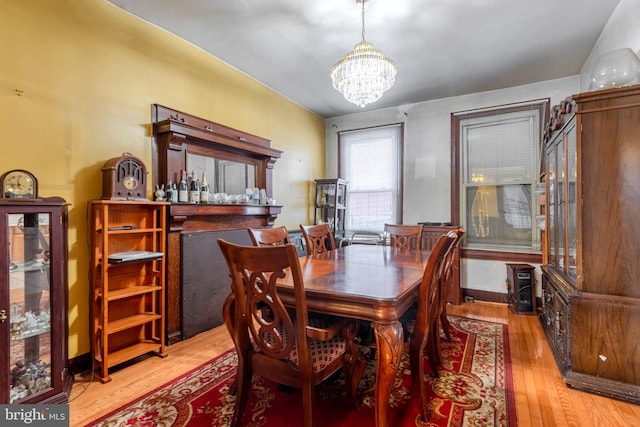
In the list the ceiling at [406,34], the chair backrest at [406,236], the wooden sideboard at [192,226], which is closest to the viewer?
the ceiling at [406,34]

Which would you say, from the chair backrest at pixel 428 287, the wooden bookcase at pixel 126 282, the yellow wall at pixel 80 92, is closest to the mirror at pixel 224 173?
the yellow wall at pixel 80 92

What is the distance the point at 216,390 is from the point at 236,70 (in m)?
3.10

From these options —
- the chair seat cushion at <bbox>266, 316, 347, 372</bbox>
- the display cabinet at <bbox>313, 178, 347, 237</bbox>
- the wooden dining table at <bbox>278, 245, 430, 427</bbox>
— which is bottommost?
the chair seat cushion at <bbox>266, 316, 347, 372</bbox>

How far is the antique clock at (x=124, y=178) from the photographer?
220 cm

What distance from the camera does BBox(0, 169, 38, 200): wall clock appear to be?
1.78m

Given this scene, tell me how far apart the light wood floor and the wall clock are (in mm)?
1253

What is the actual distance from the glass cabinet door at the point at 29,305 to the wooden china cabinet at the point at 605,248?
127 inches

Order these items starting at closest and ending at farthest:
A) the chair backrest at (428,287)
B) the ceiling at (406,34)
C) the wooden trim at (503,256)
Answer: the chair backrest at (428,287) → the ceiling at (406,34) → the wooden trim at (503,256)

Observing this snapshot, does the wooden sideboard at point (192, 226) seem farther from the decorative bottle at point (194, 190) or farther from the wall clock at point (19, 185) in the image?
the wall clock at point (19, 185)

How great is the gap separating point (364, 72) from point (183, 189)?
5.94 feet

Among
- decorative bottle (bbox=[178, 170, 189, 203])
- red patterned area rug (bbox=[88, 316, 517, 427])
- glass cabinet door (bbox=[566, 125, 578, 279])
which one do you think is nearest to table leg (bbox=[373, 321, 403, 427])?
red patterned area rug (bbox=[88, 316, 517, 427])

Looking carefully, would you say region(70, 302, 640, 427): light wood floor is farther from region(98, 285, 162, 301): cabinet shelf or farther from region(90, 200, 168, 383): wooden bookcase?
region(98, 285, 162, 301): cabinet shelf

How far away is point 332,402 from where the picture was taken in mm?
1821

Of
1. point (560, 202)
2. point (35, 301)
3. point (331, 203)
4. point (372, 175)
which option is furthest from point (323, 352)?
point (372, 175)
